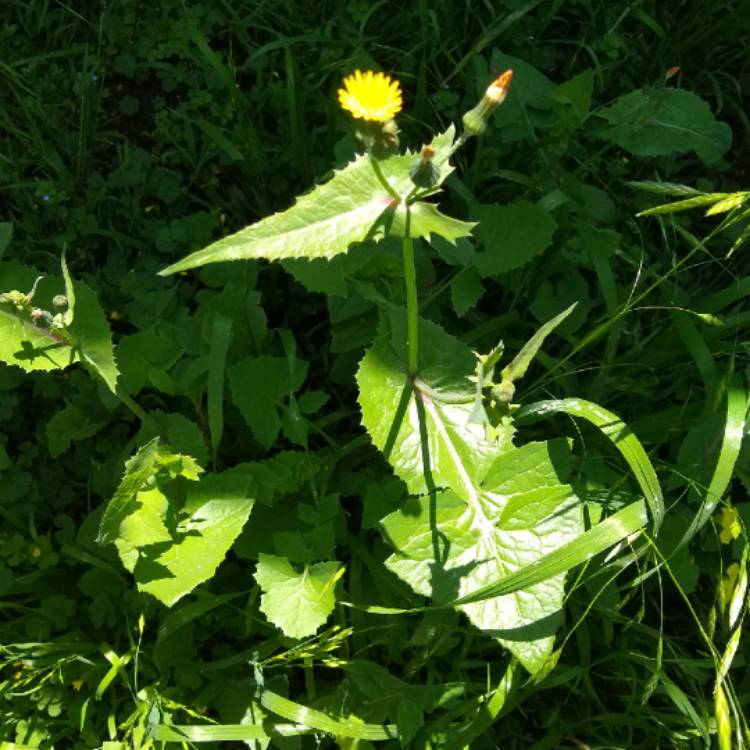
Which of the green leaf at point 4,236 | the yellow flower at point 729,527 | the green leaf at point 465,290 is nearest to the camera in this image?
the green leaf at point 4,236

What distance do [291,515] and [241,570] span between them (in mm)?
251

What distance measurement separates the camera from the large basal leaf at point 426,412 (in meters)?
2.08

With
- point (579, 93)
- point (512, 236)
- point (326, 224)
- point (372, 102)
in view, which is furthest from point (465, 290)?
point (372, 102)

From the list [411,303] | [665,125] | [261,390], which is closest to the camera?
[411,303]

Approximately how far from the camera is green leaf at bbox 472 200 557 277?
A: 2.48 meters

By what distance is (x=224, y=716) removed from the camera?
8.00 feet

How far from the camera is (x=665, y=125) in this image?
2.84 m

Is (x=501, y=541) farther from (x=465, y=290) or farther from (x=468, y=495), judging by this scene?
(x=465, y=290)

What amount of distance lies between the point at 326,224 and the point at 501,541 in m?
0.89

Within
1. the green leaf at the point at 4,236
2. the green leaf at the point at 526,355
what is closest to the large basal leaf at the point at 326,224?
the green leaf at the point at 526,355

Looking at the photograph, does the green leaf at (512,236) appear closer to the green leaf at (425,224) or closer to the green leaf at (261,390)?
the green leaf at (261,390)

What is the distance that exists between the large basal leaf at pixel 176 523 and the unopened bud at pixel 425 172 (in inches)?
37.4

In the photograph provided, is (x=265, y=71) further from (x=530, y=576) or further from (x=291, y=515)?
(x=530, y=576)

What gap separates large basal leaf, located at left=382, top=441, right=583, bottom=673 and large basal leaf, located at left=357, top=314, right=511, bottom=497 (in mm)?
73
